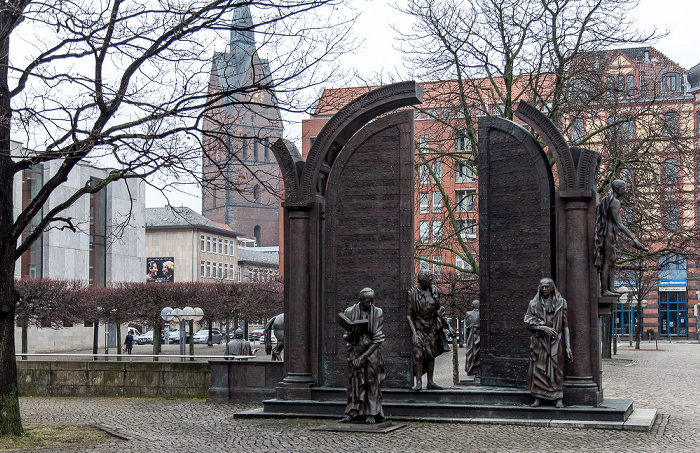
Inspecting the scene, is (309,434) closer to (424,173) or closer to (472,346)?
(472,346)

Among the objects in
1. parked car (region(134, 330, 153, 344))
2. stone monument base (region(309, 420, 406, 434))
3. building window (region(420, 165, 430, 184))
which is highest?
building window (region(420, 165, 430, 184))

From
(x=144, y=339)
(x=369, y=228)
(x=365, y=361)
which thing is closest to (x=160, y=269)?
(x=144, y=339)

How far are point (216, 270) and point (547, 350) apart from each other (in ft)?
298

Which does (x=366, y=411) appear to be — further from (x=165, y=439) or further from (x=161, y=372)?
(x=161, y=372)

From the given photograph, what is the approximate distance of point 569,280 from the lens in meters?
13.2

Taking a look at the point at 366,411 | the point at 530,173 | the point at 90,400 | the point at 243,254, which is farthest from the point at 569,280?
the point at 243,254

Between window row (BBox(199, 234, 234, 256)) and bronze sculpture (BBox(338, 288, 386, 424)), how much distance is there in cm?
8630

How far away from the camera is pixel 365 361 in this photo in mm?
12484

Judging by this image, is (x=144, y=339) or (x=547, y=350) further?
(x=144, y=339)

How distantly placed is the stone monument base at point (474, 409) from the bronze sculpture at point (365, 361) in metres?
0.90

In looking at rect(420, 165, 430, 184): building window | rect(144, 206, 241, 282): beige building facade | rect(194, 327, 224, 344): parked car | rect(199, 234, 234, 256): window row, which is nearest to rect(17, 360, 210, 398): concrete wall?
rect(420, 165, 430, 184): building window

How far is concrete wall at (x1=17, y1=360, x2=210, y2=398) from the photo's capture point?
1838cm

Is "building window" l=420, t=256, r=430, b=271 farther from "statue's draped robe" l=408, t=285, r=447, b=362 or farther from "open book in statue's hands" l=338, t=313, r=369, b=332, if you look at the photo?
"open book in statue's hands" l=338, t=313, r=369, b=332

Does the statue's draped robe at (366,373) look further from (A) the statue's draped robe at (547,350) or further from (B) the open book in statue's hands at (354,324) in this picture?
(A) the statue's draped robe at (547,350)
